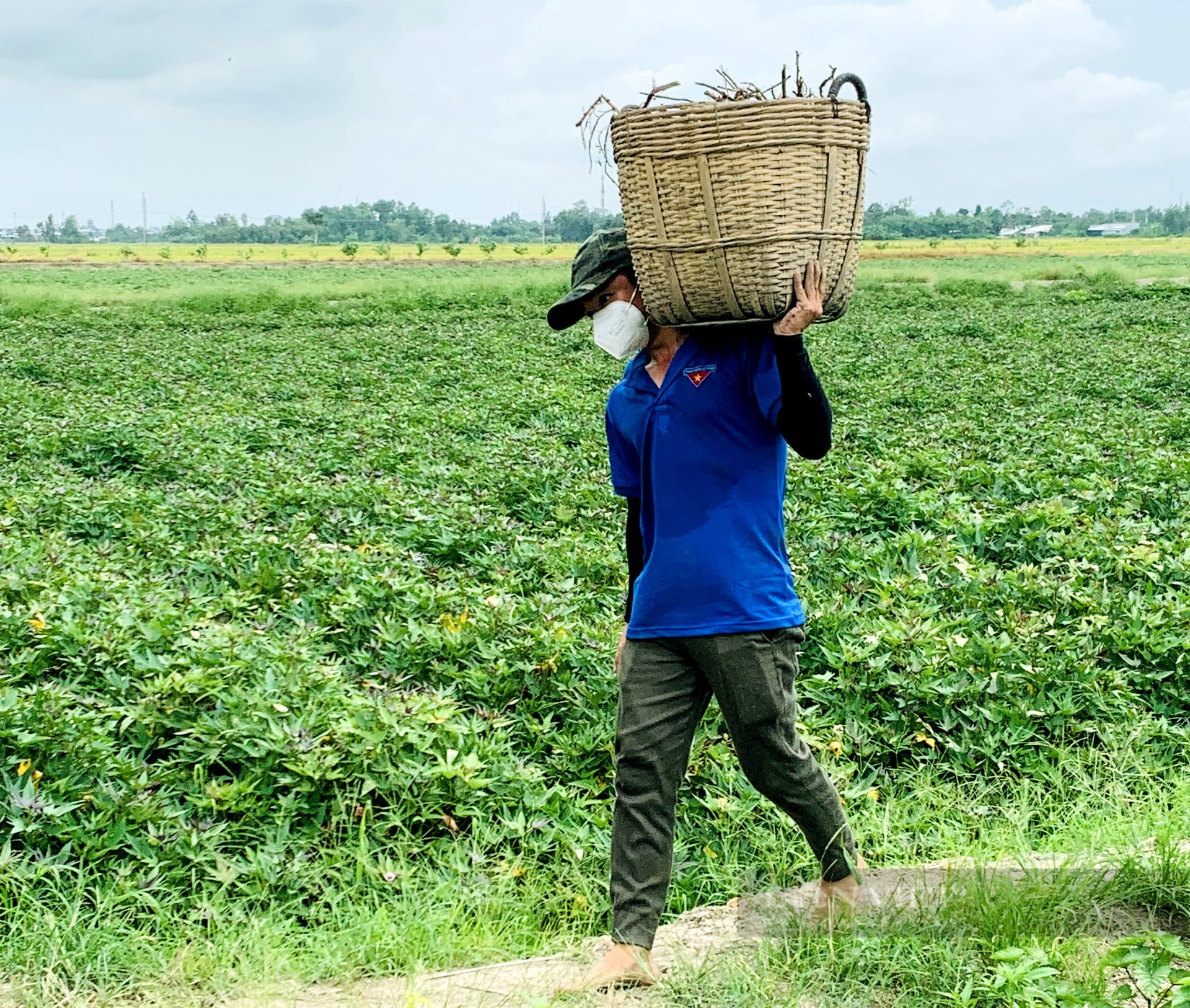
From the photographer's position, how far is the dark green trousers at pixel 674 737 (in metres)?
2.79

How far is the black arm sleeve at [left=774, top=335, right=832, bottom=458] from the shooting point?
103 inches

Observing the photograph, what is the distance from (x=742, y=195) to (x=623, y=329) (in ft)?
1.60

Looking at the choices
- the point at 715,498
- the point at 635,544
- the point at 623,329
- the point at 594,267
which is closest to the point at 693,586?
the point at 715,498

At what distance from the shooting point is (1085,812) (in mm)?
3805

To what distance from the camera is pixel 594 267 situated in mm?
2936

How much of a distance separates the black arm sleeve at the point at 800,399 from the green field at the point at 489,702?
133 centimetres

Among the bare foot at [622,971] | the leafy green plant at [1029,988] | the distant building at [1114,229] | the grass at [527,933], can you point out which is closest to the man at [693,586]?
the bare foot at [622,971]

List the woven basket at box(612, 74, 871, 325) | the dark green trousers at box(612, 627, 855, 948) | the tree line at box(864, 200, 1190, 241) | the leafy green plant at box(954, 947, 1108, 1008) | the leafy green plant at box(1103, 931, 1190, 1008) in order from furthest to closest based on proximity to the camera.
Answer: the tree line at box(864, 200, 1190, 241), the dark green trousers at box(612, 627, 855, 948), the woven basket at box(612, 74, 871, 325), the leafy green plant at box(954, 947, 1108, 1008), the leafy green plant at box(1103, 931, 1190, 1008)

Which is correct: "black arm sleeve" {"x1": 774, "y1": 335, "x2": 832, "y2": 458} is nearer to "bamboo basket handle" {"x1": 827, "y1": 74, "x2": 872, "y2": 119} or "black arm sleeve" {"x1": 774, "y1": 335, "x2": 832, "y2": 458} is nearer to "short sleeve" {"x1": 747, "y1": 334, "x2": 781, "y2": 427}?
"short sleeve" {"x1": 747, "y1": 334, "x2": 781, "y2": 427}

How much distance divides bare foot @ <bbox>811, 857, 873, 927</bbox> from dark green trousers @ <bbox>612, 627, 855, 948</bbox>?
0.29 metres

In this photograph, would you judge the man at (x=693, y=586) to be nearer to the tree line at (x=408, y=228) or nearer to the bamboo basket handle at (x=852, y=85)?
the bamboo basket handle at (x=852, y=85)

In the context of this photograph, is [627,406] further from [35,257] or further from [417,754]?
[35,257]

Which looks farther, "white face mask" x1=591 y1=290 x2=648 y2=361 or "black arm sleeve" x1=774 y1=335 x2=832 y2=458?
"white face mask" x1=591 y1=290 x2=648 y2=361

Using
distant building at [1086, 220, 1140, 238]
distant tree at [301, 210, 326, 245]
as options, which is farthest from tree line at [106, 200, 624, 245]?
distant building at [1086, 220, 1140, 238]
